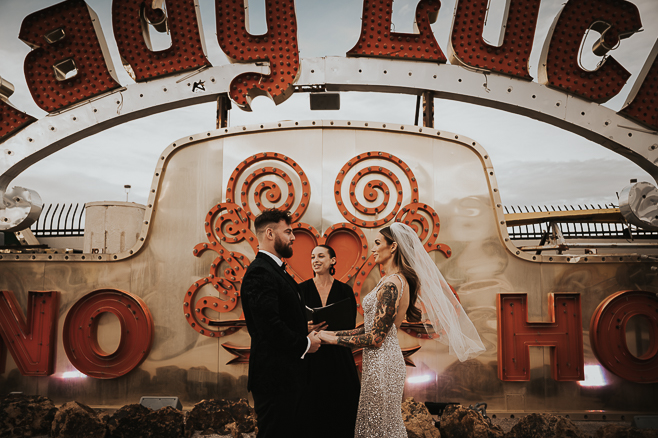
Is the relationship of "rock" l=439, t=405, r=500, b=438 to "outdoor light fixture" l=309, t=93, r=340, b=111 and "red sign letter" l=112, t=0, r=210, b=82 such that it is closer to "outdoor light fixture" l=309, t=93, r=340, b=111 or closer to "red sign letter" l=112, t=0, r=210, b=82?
"outdoor light fixture" l=309, t=93, r=340, b=111

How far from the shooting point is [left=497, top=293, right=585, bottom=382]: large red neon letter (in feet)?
16.2

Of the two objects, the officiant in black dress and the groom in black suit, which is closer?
the groom in black suit

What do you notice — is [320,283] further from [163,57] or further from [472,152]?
[163,57]

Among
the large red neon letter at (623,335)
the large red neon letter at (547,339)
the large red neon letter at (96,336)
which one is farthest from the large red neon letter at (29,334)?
the large red neon letter at (623,335)

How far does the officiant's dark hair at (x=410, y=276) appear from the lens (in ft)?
10.7

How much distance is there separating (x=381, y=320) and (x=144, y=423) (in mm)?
3113

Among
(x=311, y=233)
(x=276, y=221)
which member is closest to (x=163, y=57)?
(x=311, y=233)

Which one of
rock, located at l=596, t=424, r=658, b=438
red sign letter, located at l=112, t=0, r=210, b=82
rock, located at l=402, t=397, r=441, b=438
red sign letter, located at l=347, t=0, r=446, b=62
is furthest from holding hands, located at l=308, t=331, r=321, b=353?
red sign letter, located at l=112, t=0, r=210, b=82

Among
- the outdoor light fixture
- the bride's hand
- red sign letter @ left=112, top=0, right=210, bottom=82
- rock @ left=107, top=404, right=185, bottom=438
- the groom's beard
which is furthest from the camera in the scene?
the outdoor light fixture

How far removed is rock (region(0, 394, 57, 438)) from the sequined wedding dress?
12.5ft

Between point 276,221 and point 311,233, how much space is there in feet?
6.38

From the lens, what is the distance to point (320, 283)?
4.63m

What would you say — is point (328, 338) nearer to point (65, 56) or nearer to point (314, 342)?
point (314, 342)

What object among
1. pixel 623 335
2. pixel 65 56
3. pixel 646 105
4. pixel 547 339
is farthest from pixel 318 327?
pixel 646 105
